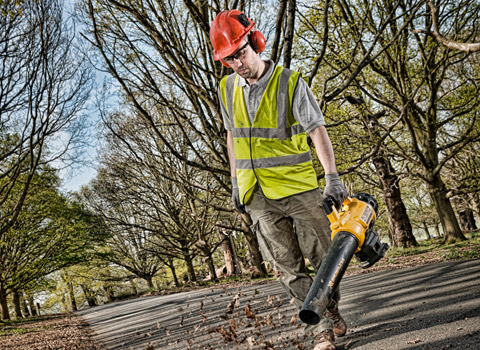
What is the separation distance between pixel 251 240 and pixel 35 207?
15.0m

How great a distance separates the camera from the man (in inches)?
107

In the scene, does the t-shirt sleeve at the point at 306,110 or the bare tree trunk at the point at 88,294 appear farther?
the bare tree trunk at the point at 88,294

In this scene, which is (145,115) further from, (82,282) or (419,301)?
(82,282)

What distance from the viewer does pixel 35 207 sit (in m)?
22.1

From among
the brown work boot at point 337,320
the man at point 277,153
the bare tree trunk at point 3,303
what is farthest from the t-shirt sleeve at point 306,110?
the bare tree trunk at point 3,303

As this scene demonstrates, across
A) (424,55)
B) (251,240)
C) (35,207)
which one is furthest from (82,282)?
(424,55)

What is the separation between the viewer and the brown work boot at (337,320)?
3.04 meters

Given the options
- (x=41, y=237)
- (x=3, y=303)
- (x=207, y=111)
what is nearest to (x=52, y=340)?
(x=207, y=111)

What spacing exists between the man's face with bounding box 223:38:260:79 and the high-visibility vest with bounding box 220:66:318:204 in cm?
15

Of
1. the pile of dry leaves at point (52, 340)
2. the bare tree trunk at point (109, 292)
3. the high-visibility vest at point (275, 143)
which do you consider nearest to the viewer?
the high-visibility vest at point (275, 143)

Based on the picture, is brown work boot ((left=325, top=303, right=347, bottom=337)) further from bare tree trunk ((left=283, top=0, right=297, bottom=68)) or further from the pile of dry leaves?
the pile of dry leaves

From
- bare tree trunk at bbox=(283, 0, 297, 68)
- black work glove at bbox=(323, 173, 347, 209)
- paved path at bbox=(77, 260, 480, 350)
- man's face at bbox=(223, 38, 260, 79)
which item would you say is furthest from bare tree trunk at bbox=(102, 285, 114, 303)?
black work glove at bbox=(323, 173, 347, 209)

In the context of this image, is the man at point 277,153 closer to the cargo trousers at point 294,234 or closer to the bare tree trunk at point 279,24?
the cargo trousers at point 294,234

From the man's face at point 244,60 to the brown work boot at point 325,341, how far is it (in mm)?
1894
